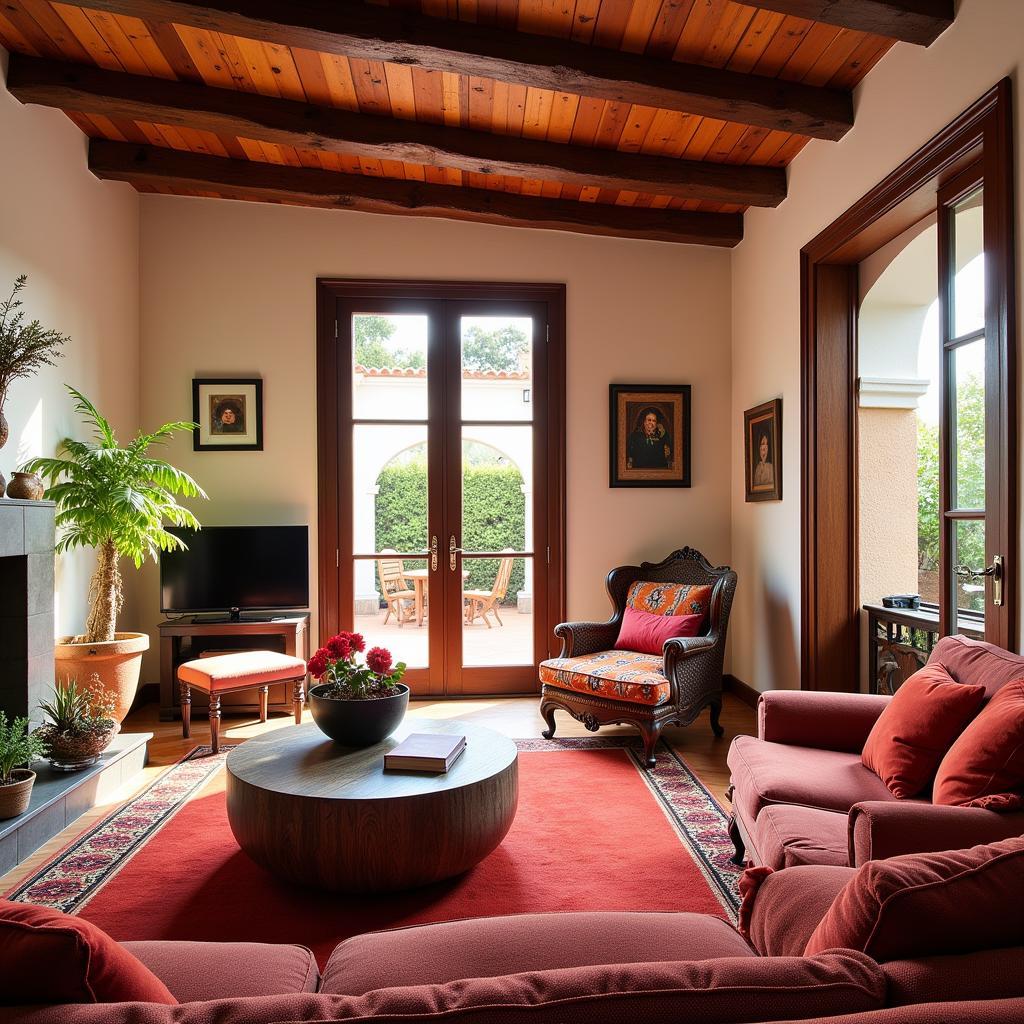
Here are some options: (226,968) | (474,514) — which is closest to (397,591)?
(474,514)

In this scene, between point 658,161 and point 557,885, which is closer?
point 557,885

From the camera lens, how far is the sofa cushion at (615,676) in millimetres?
3777

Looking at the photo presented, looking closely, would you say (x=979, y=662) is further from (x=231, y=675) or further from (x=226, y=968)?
(x=231, y=675)

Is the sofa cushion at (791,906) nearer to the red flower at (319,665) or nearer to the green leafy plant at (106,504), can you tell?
the red flower at (319,665)

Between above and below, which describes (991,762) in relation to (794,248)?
below

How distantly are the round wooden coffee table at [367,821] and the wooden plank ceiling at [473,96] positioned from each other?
9.43 feet

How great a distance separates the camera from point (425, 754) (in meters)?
2.60

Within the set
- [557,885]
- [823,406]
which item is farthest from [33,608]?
[823,406]

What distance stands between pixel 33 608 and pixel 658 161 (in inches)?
152

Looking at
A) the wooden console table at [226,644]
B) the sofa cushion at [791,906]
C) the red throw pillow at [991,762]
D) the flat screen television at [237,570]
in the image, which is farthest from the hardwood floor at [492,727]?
the sofa cushion at [791,906]

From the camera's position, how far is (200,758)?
3.88 meters

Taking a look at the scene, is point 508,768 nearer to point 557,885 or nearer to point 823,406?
point 557,885

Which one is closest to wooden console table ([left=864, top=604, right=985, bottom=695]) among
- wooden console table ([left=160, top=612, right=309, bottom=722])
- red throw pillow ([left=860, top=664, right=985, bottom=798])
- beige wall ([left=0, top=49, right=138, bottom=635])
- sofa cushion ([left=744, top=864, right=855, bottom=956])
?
red throw pillow ([left=860, top=664, right=985, bottom=798])

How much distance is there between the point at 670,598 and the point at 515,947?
3308 mm
